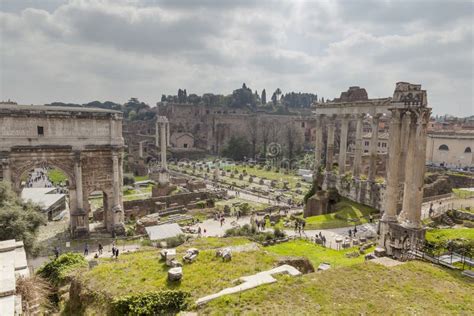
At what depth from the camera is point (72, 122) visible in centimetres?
2219

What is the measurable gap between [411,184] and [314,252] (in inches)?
238

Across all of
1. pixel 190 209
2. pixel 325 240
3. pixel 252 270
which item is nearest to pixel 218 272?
pixel 252 270

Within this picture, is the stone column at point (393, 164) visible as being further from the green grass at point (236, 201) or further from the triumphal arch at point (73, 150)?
the green grass at point (236, 201)

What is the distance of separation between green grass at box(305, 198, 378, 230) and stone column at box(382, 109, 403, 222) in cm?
814

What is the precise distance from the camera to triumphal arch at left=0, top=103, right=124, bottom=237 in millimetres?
20688

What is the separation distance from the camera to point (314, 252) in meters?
16.8

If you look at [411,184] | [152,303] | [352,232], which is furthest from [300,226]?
[152,303]

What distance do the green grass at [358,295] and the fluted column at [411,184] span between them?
4086 mm

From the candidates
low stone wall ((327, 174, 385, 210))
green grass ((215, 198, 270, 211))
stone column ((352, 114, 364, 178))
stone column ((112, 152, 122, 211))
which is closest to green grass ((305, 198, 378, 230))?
Result: low stone wall ((327, 174, 385, 210))

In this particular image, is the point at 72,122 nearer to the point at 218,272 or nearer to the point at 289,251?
the point at 289,251

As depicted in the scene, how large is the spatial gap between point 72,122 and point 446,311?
885 inches

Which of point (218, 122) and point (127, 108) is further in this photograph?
point (127, 108)

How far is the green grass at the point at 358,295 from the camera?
7004 millimetres

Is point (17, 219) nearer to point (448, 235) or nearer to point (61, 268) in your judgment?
point (61, 268)
